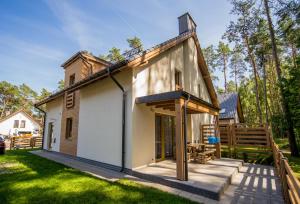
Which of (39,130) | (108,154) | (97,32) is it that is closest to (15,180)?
(108,154)

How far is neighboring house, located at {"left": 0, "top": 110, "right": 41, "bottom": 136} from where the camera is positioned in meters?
33.8

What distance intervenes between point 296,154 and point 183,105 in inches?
402

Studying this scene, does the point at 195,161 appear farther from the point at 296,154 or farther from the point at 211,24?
the point at 211,24

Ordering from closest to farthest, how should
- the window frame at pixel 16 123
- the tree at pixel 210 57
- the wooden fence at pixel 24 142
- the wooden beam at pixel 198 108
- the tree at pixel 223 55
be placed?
1. the wooden beam at pixel 198 108
2. the wooden fence at pixel 24 142
3. the tree at pixel 223 55
4. the tree at pixel 210 57
5. the window frame at pixel 16 123

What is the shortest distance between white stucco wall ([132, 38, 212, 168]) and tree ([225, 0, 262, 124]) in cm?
980

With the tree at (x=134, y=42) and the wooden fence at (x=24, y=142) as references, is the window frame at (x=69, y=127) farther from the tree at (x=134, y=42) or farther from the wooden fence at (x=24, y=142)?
the tree at (x=134, y=42)

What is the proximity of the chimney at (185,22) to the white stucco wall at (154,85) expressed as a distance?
1.02 metres

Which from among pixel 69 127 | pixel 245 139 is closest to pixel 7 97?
pixel 69 127

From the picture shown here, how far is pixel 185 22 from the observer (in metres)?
11.2

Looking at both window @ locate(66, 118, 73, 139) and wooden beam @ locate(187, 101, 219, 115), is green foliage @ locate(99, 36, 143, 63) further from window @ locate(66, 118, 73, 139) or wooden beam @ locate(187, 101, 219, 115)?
wooden beam @ locate(187, 101, 219, 115)

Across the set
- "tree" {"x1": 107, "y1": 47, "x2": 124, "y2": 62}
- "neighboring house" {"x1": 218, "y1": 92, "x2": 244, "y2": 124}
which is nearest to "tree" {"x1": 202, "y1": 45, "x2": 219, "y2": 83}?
"neighboring house" {"x1": 218, "y1": 92, "x2": 244, "y2": 124}

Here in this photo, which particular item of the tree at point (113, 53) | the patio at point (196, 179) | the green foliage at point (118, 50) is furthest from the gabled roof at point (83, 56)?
the tree at point (113, 53)

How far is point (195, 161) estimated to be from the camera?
7789 mm

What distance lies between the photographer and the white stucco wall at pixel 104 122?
22.2ft
